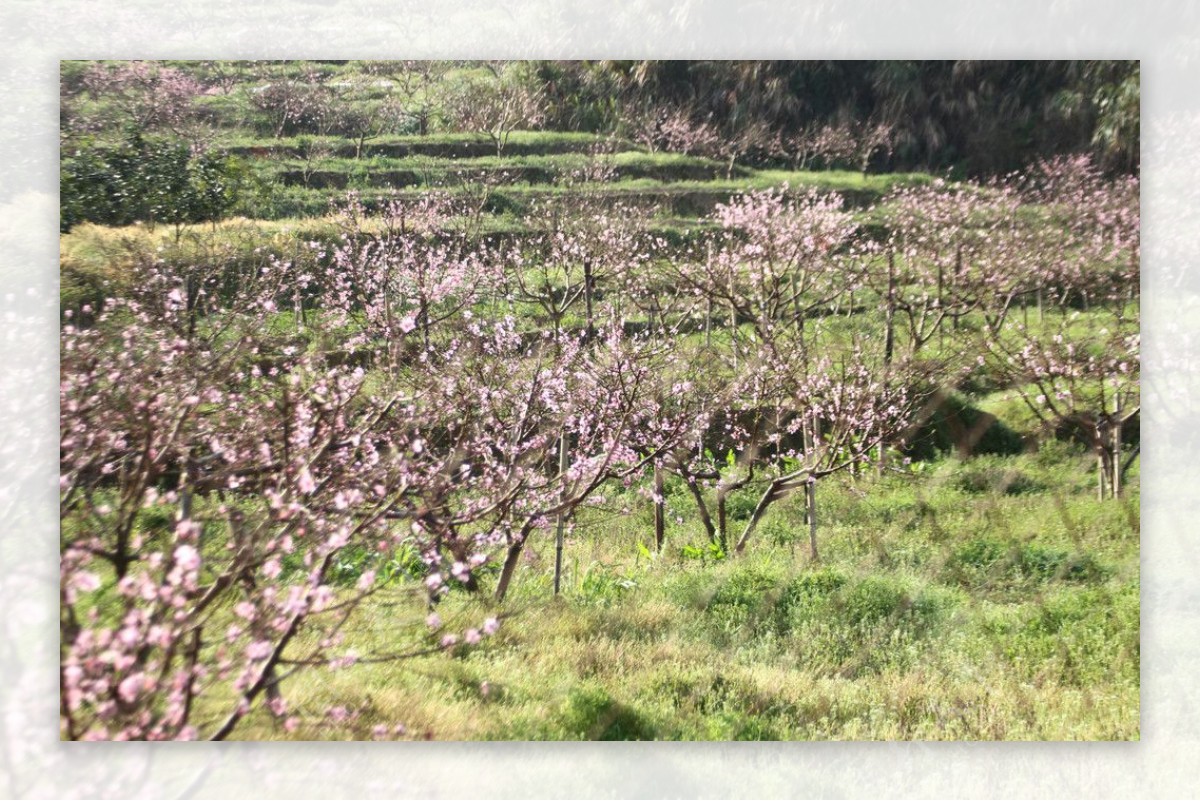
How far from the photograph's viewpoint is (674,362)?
381 cm

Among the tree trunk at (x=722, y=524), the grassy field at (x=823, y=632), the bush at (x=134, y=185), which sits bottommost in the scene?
the grassy field at (x=823, y=632)

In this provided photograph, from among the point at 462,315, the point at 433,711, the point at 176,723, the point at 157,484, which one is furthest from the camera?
the point at 462,315

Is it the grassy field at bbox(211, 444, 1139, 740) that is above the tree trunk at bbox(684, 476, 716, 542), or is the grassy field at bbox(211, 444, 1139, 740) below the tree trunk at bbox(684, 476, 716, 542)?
below

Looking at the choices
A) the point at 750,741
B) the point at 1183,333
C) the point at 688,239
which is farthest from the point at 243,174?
the point at 1183,333

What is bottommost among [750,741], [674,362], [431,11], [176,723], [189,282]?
[750,741]

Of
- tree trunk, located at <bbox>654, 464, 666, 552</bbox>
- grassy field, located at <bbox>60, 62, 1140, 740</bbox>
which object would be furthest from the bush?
tree trunk, located at <bbox>654, 464, 666, 552</bbox>

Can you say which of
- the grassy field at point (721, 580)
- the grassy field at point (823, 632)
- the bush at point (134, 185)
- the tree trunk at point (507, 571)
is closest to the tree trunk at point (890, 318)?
the grassy field at point (721, 580)

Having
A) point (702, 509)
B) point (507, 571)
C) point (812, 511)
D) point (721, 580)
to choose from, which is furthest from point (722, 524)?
point (507, 571)

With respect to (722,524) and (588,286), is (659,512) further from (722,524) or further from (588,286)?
(588,286)

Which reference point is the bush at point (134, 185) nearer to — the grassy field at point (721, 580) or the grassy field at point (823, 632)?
the grassy field at point (721, 580)

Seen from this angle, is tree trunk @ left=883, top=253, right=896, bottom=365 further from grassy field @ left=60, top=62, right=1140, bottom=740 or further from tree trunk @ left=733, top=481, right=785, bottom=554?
tree trunk @ left=733, top=481, right=785, bottom=554

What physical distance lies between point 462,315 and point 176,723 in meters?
1.73

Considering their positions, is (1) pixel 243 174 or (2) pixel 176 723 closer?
(2) pixel 176 723

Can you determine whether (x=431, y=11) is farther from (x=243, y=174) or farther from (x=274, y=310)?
(x=274, y=310)
